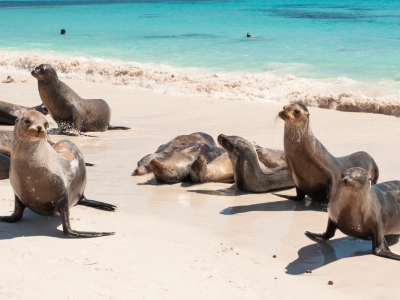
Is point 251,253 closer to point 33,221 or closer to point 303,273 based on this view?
point 303,273

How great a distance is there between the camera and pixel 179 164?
616 centimetres

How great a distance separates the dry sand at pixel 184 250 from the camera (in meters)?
3.09

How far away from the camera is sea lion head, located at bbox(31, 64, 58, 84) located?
8469mm

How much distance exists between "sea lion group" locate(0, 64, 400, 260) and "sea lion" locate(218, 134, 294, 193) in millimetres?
11

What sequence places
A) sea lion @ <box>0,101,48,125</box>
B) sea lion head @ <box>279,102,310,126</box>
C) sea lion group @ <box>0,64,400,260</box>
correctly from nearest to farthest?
sea lion group @ <box>0,64,400,260</box> → sea lion head @ <box>279,102,310,126</box> → sea lion @ <box>0,101,48,125</box>

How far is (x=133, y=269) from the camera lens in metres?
3.30

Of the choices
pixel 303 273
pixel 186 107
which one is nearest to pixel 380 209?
pixel 303 273

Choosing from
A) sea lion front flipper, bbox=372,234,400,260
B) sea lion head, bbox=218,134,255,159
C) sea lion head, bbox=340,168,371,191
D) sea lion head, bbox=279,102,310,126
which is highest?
Answer: sea lion head, bbox=279,102,310,126

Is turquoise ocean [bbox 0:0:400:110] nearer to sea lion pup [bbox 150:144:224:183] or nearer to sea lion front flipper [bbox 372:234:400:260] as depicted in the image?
sea lion pup [bbox 150:144:224:183]

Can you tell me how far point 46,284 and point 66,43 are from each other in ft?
81.1

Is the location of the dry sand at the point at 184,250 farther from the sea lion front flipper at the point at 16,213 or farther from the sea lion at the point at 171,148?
the sea lion at the point at 171,148

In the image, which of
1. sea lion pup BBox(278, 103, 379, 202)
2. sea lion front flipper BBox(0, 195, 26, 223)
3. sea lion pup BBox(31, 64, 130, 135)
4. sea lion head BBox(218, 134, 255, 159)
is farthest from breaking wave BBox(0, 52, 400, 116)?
sea lion front flipper BBox(0, 195, 26, 223)

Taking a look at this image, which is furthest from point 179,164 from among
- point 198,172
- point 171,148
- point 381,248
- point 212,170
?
point 381,248

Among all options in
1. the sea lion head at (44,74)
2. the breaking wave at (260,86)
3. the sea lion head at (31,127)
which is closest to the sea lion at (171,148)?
the sea lion head at (31,127)
